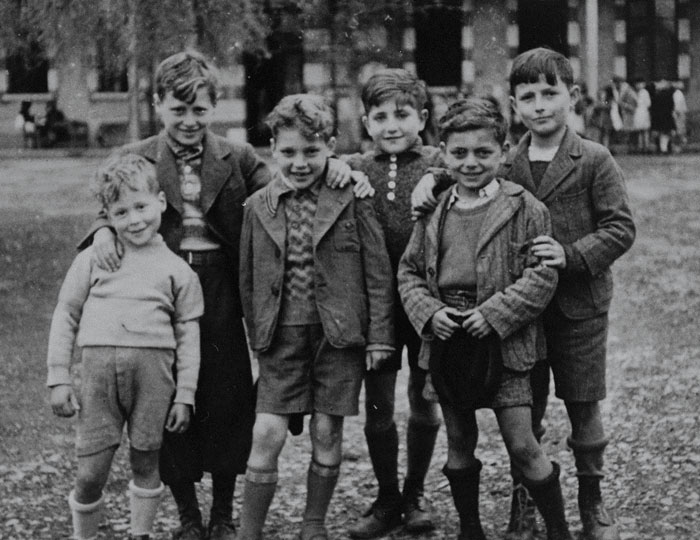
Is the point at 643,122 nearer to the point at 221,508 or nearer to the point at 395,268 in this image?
the point at 395,268

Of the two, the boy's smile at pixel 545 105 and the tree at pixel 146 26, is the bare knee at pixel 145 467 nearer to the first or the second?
the boy's smile at pixel 545 105

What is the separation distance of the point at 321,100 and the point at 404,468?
1.97 meters

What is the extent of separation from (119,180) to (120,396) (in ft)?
2.45

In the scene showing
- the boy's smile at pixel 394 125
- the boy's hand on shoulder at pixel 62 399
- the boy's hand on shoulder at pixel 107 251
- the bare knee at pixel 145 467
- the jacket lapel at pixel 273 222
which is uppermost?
the boy's smile at pixel 394 125

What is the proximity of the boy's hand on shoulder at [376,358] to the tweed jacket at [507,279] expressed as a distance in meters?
0.20

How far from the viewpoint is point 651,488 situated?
17.3 ft

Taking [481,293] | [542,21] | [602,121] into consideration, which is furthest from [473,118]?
[542,21]

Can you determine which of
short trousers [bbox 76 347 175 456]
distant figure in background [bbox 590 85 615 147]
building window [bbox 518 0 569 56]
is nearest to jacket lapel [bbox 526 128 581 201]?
short trousers [bbox 76 347 175 456]

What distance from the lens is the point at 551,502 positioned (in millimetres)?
4266

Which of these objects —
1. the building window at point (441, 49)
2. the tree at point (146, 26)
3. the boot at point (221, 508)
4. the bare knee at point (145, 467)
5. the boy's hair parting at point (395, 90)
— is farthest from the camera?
the building window at point (441, 49)

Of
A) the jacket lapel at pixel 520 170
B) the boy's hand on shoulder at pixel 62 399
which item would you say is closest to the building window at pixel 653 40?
the jacket lapel at pixel 520 170

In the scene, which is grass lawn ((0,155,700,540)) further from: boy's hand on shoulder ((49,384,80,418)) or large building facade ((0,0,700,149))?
large building facade ((0,0,700,149))

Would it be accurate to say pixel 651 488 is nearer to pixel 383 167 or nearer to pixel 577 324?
pixel 577 324

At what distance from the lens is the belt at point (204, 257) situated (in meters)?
4.56
